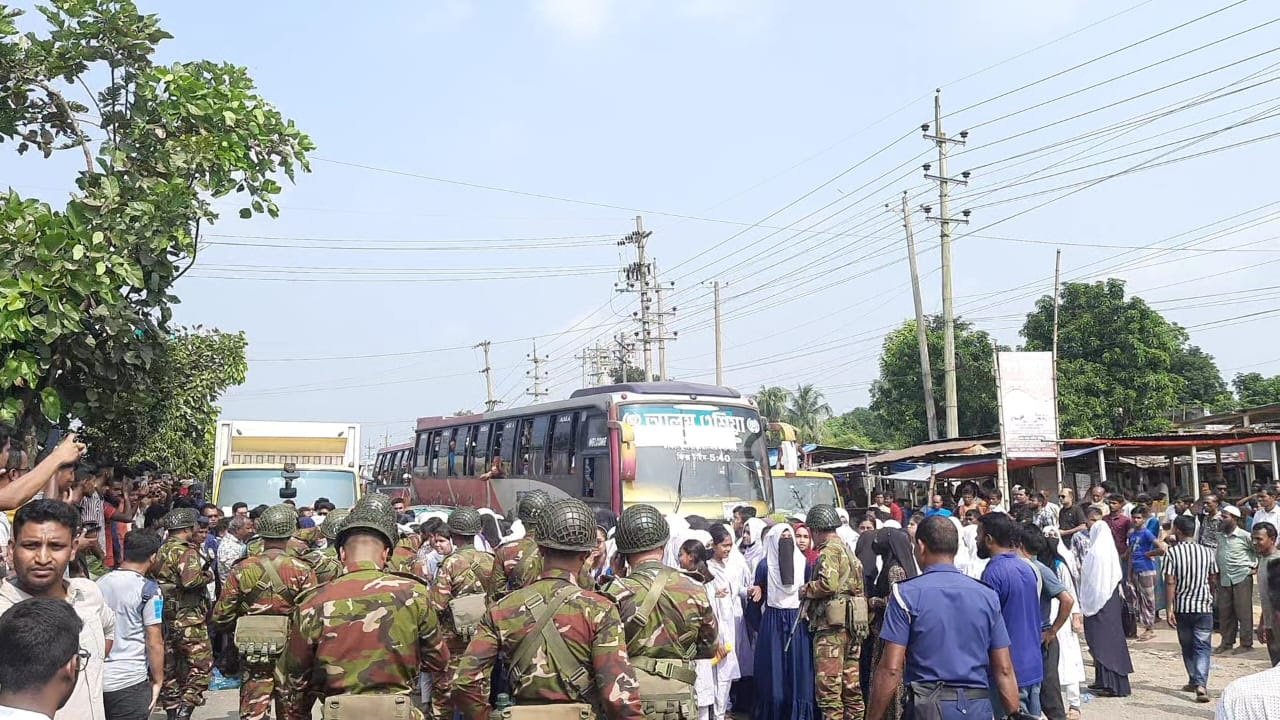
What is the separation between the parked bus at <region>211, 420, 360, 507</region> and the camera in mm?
15922

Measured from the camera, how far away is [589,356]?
71.8 meters

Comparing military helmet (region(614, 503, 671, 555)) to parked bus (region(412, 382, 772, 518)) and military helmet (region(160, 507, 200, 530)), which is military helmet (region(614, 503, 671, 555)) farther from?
parked bus (region(412, 382, 772, 518))

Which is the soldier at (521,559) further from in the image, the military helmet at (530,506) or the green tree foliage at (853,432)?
the green tree foliage at (853,432)

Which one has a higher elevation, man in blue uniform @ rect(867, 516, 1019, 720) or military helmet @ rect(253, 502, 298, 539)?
military helmet @ rect(253, 502, 298, 539)

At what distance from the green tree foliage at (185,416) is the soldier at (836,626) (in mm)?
Result: 14640

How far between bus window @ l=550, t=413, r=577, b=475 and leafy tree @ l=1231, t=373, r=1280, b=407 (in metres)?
53.5

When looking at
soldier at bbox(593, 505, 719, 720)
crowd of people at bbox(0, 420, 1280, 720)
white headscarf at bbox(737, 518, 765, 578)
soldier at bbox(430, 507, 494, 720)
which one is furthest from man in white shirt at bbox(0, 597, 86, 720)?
A: white headscarf at bbox(737, 518, 765, 578)

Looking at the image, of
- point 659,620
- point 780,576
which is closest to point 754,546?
point 780,576

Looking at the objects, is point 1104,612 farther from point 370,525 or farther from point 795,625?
point 370,525

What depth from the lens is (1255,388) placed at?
209 feet

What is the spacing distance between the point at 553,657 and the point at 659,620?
119cm

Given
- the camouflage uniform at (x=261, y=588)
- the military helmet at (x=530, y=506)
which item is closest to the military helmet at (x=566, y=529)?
the military helmet at (x=530, y=506)

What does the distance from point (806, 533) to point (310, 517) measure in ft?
22.4

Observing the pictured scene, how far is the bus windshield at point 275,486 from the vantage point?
1584cm
